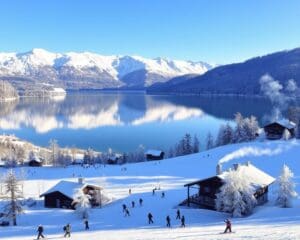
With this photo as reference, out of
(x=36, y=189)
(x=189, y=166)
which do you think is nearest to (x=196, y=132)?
(x=189, y=166)

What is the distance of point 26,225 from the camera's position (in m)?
43.8

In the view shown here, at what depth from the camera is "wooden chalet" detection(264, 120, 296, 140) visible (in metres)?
106

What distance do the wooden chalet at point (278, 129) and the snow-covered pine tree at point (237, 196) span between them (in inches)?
2574

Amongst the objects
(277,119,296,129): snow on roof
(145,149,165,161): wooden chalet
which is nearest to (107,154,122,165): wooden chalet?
(145,149,165,161): wooden chalet

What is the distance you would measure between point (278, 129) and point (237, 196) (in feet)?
227

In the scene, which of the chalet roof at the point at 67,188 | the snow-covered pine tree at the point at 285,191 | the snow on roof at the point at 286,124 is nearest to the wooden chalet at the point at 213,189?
the snow-covered pine tree at the point at 285,191

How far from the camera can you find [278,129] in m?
107

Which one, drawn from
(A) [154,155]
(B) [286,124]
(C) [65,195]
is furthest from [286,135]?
(C) [65,195]

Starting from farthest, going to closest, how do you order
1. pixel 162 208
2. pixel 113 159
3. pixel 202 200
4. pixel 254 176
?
pixel 113 159 → pixel 254 176 → pixel 202 200 → pixel 162 208

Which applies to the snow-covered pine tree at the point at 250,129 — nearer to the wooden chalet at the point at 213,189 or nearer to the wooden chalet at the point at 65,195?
the wooden chalet at the point at 213,189

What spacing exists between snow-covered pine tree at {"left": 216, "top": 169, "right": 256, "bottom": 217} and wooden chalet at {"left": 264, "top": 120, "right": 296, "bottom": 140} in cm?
6537

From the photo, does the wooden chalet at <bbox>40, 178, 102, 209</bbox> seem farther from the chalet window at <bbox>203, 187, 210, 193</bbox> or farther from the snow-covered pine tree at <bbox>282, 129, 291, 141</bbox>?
the snow-covered pine tree at <bbox>282, 129, 291, 141</bbox>

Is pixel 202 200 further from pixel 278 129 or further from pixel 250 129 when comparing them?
pixel 250 129

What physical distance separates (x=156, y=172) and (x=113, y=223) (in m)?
36.1
